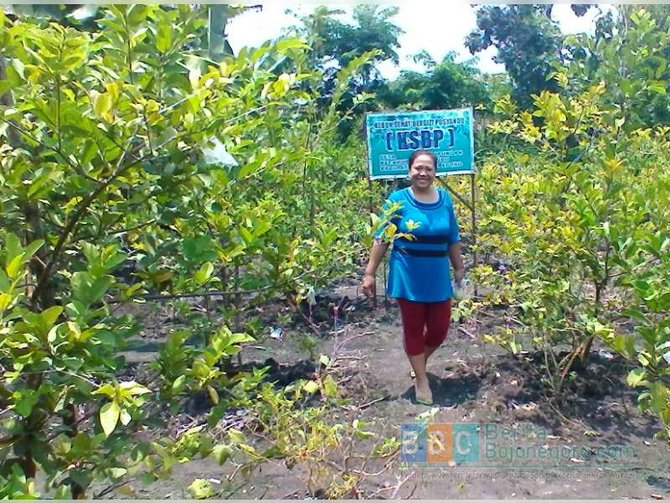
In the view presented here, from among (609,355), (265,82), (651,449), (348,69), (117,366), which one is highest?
(348,69)

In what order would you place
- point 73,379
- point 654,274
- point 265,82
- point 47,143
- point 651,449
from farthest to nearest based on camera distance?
1. point 651,449
2. point 654,274
3. point 265,82
4. point 47,143
5. point 73,379

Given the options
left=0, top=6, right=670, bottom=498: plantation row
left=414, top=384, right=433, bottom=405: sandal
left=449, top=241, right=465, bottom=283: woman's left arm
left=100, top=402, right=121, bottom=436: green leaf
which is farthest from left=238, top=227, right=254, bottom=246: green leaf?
left=449, top=241, right=465, bottom=283: woman's left arm

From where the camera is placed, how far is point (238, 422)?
3.93 m

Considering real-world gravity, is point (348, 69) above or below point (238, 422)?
above

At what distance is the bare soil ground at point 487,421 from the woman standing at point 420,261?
316 mm

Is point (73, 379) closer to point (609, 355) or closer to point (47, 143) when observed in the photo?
point (47, 143)

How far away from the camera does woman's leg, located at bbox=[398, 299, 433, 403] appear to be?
168 inches

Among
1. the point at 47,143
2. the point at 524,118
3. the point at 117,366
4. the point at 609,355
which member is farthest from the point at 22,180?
the point at 609,355

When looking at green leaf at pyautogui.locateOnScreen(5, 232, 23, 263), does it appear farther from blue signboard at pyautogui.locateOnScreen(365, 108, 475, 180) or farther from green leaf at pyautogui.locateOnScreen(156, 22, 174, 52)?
blue signboard at pyautogui.locateOnScreen(365, 108, 475, 180)

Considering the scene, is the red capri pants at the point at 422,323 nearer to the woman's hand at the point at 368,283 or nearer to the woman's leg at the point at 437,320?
the woman's leg at the point at 437,320

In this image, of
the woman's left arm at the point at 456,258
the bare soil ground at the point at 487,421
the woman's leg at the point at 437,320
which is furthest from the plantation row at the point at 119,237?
the woman's left arm at the point at 456,258

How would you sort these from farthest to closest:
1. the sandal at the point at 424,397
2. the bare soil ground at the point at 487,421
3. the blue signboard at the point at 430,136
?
the blue signboard at the point at 430,136 → the sandal at the point at 424,397 → the bare soil ground at the point at 487,421

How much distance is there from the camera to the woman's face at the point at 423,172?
13.8ft

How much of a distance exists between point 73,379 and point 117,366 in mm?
186
